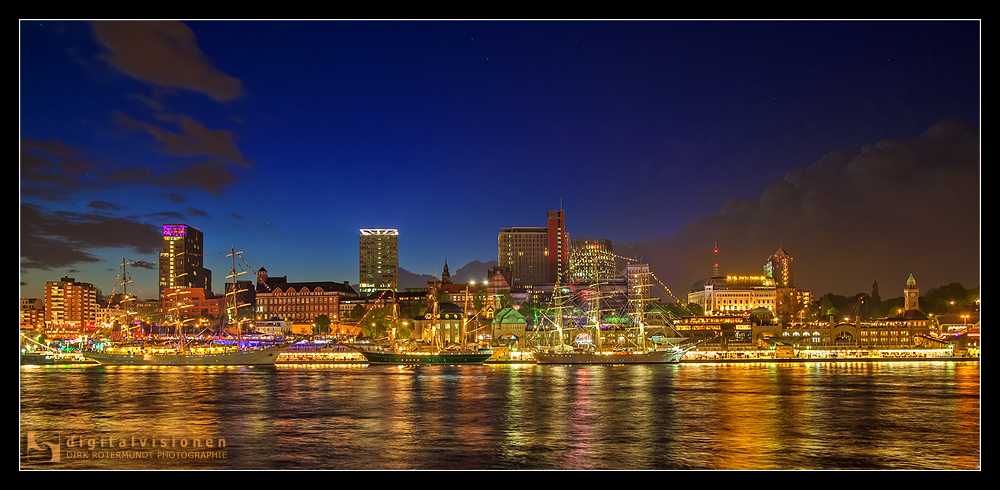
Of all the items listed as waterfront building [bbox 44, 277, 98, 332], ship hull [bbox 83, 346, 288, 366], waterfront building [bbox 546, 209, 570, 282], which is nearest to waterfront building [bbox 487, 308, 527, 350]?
ship hull [bbox 83, 346, 288, 366]

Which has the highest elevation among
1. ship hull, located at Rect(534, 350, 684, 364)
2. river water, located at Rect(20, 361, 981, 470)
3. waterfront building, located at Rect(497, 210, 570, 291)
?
waterfront building, located at Rect(497, 210, 570, 291)

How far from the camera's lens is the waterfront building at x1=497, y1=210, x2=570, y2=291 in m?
189

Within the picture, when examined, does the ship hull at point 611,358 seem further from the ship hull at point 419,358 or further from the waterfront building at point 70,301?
the waterfront building at point 70,301

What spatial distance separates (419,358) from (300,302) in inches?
3019

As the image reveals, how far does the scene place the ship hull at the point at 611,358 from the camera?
7325cm

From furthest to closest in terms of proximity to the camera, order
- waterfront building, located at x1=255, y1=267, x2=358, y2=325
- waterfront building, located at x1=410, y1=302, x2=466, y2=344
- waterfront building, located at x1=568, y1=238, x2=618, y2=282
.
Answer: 1. waterfront building, located at x1=568, y1=238, x2=618, y2=282
2. waterfront building, located at x1=255, y1=267, x2=358, y2=325
3. waterfront building, located at x1=410, y1=302, x2=466, y2=344

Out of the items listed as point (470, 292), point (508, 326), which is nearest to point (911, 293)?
point (508, 326)

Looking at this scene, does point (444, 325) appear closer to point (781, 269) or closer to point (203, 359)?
point (203, 359)

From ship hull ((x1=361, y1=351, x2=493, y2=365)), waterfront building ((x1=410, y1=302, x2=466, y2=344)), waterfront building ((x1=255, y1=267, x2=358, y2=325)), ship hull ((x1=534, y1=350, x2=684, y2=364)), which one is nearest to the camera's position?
→ ship hull ((x1=361, y1=351, x2=493, y2=365))

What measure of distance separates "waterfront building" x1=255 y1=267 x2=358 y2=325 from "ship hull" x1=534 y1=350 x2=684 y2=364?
7441cm

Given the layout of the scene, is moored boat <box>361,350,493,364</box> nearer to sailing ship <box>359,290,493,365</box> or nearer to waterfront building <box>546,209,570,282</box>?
sailing ship <box>359,290,493,365</box>
